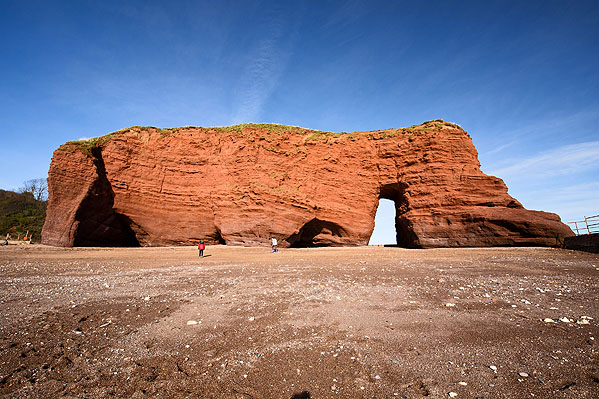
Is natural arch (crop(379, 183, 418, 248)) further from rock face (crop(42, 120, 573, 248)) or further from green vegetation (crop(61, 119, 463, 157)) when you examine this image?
green vegetation (crop(61, 119, 463, 157))

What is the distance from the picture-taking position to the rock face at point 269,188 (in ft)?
72.8

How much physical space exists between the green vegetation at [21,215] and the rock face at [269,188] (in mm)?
20006

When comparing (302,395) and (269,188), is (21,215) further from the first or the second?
(302,395)

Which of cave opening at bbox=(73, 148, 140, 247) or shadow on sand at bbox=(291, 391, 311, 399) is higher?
cave opening at bbox=(73, 148, 140, 247)

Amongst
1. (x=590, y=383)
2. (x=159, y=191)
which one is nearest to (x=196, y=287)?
(x=590, y=383)

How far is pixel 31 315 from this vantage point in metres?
4.57

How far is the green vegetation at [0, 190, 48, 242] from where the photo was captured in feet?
116

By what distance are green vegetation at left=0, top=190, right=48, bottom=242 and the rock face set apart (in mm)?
20006

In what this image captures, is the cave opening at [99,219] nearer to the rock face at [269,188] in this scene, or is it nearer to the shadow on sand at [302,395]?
the rock face at [269,188]

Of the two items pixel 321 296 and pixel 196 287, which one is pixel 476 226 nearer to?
pixel 321 296

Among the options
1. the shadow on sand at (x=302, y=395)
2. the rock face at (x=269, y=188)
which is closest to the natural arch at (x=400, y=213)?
the rock face at (x=269, y=188)

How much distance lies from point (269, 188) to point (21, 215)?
137 ft

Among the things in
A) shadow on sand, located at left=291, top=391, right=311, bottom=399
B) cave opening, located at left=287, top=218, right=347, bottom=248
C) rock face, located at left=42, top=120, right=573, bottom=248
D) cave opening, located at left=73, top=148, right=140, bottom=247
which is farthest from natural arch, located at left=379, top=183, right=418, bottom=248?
cave opening, located at left=73, top=148, right=140, bottom=247

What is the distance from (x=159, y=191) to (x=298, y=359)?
998 inches
